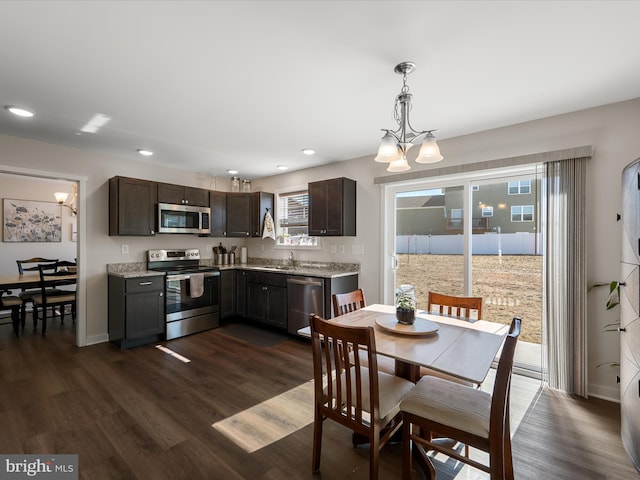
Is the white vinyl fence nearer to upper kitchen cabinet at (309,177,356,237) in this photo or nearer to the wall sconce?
upper kitchen cabinet at (309,177,356,237)

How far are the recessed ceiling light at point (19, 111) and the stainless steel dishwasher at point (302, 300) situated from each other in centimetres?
320

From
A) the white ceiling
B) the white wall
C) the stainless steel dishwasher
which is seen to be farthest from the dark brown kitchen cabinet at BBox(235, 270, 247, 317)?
the white ceiling

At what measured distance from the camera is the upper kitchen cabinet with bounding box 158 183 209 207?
4.30 meters

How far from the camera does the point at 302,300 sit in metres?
3.96

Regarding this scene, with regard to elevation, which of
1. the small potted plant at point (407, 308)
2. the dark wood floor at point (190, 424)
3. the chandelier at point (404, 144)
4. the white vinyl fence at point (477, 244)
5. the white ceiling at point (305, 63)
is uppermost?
the white ceiling at point (305, 63)

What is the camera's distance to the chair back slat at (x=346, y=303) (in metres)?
2.43

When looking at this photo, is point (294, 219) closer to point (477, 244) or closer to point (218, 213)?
point (218, 213)

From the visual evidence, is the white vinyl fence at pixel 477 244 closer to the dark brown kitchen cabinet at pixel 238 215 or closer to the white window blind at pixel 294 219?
the white window blind at pixel 294 219

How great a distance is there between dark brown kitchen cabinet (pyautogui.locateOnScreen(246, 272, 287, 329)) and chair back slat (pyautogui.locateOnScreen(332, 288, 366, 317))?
1773 millimetres

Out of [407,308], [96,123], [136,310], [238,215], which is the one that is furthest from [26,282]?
[407,308]

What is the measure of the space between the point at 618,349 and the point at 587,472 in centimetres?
130

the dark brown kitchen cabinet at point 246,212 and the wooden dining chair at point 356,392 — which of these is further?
the dark brown kitchen cabinet at point 246,212

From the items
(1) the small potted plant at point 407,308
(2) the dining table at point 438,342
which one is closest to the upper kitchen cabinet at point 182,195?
(2) the dining table at point 438,342

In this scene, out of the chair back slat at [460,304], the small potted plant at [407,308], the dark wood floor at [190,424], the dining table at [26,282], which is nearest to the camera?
the dark wood floor at [190,424]
